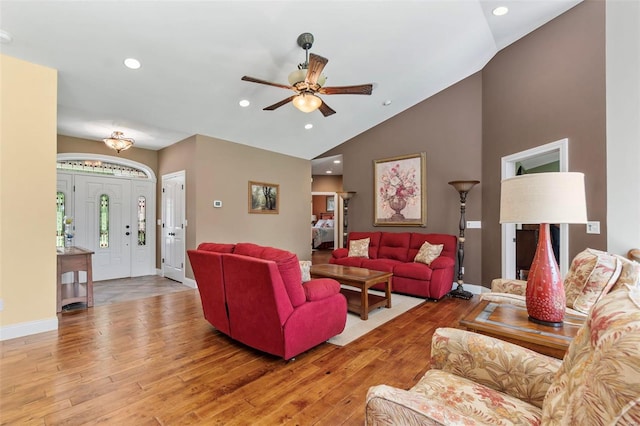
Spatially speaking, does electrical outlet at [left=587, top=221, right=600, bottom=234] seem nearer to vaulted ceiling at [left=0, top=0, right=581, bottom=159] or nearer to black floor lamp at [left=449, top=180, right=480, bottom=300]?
black floor lamp at [left=449, top=180, right=480, bottom=300]

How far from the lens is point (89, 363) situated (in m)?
2.49

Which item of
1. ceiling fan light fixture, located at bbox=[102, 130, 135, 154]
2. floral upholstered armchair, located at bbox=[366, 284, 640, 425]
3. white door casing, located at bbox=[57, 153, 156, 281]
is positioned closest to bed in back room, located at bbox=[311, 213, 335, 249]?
white door casing, located at bbox=[57, 153, 156, 281]

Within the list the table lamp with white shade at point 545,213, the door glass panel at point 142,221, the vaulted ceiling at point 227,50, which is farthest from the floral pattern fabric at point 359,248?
the door glass panel at point 142,221

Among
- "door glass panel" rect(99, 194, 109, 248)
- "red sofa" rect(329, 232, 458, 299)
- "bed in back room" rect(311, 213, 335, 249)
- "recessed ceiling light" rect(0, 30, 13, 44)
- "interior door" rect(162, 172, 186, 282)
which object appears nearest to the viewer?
"recessed ceiling light" rect(0, 30, 13, 44)

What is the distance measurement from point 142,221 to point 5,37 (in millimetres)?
4047

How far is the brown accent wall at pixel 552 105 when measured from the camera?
2.86 metres

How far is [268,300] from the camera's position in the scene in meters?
2.36

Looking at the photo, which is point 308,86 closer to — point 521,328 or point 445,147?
point 521,328

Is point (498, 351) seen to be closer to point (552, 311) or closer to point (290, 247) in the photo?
point (552, 311)

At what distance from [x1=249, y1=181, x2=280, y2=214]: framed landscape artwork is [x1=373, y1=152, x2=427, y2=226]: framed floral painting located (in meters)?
2.17

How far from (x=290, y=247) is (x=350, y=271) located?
118 inches

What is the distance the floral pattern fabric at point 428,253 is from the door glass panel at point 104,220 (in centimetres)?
595

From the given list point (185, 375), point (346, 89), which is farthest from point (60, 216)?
point (346, 89)

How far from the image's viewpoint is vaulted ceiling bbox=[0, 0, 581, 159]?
288cm
